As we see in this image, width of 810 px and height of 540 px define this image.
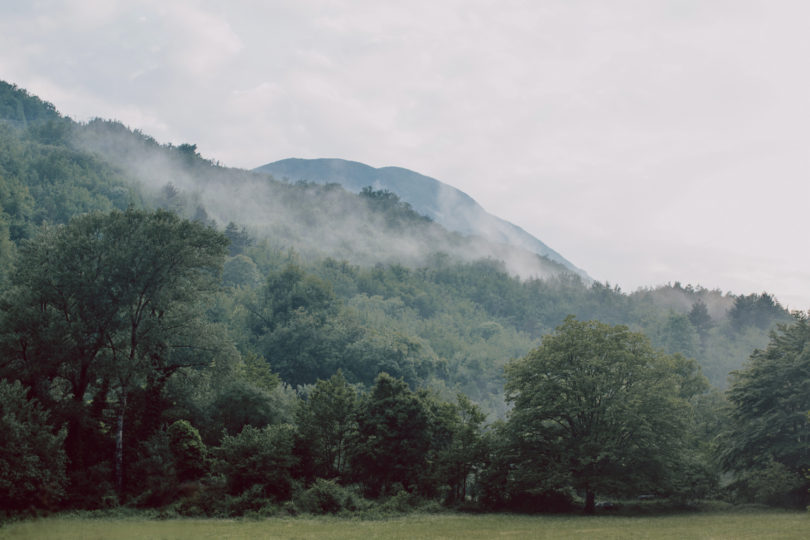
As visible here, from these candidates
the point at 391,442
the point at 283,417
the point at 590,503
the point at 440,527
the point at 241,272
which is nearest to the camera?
the point at 440,527

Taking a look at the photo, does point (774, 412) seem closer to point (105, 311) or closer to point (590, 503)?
point (590, 503)

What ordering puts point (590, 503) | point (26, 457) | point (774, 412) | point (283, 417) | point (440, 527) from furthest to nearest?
point (283, 417)
point (774, 412)
point (590, 503)
point (440, 527)
point (26, 457)

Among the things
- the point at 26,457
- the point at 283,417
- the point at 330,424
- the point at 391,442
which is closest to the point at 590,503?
the point at 391,442

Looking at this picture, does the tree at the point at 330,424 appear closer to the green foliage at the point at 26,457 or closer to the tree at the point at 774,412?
the green foliage at the point at 26,457

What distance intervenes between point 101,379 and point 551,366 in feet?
83.5

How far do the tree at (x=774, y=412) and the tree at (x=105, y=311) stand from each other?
3108 cm

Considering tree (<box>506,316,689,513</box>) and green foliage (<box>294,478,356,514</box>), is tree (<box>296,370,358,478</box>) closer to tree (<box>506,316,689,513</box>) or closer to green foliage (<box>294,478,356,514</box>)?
green foliage (<box>294,478,356,514</box>)

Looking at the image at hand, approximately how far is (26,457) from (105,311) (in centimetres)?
1022

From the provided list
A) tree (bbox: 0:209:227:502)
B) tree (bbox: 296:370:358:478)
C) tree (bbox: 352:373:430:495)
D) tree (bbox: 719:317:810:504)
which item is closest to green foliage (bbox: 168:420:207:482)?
tree (bbox: 0:209:227:502)

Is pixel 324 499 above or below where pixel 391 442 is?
below

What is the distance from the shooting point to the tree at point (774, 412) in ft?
106

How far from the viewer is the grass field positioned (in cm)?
1964

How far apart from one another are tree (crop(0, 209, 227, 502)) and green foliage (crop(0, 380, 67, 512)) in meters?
4.39

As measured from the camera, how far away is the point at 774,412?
33219 millimetres
